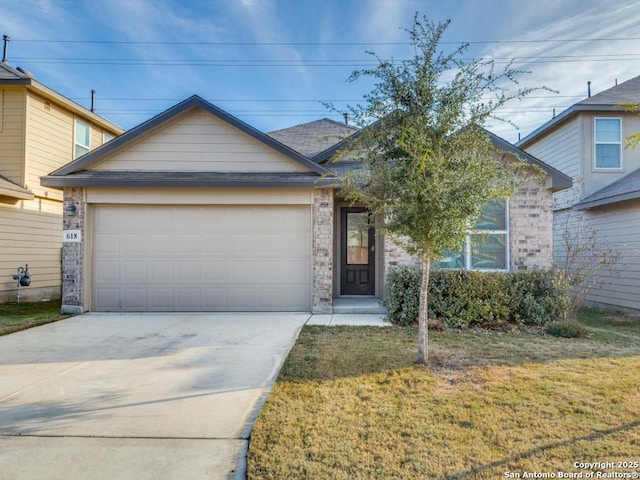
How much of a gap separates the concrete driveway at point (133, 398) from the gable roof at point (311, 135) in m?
5.75

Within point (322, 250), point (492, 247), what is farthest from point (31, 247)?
point (492, 247)

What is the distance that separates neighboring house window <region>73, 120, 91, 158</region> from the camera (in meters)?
12.6

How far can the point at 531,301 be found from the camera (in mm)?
7246

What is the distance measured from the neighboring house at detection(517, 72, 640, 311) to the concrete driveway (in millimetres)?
8505

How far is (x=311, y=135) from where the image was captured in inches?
475

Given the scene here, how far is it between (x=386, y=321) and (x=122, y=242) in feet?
19.7

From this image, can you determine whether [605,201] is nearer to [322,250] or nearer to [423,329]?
[322,250]

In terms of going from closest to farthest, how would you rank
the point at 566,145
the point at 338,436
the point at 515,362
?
the point at 338,436 → the point at 515,362 → the point at 566,145

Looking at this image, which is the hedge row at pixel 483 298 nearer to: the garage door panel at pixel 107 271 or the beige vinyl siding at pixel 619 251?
the beige vinyl siding at pixel 619 251

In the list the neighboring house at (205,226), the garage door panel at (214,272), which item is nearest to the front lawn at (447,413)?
the neighboring house at (205,226)

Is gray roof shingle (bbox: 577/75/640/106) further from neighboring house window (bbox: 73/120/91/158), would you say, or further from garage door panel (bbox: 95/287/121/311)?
neighboring house window (bbox: 73/120/91/158)

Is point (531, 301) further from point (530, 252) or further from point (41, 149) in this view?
point (41, 149)

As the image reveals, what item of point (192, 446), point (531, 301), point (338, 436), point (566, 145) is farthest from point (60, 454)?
point (566, 145)

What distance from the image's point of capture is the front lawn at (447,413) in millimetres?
2658
